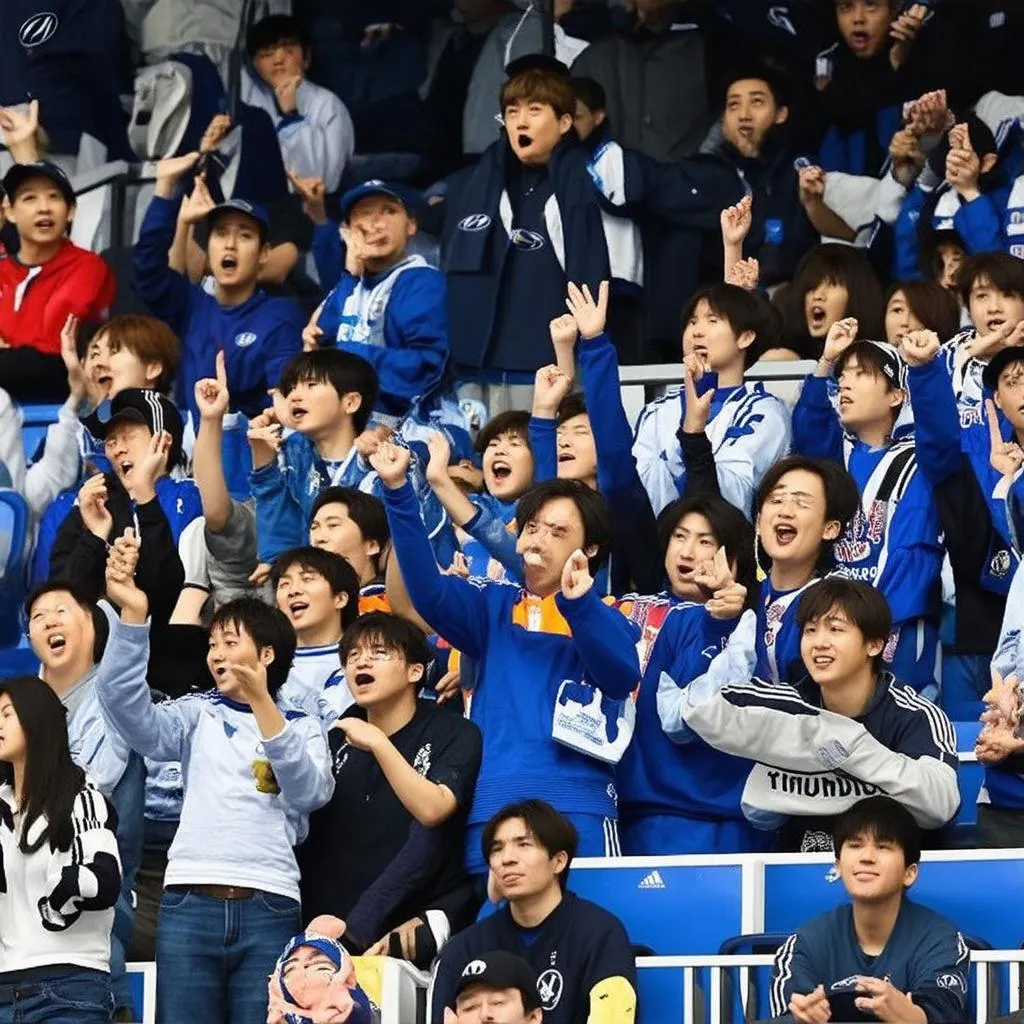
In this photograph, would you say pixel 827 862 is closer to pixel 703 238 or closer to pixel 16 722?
pixel 16 722

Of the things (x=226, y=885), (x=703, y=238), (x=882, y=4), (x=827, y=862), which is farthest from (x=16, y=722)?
(x=882, y=4)

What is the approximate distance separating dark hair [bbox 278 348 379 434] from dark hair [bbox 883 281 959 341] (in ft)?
6.19

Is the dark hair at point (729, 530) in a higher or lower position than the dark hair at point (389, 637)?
higher

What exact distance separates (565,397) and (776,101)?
2.48m

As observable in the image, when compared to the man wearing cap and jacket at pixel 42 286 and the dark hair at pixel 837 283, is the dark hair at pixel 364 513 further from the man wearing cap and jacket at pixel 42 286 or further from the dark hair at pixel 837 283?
the man wearing cap and jacket at pixel 42 286

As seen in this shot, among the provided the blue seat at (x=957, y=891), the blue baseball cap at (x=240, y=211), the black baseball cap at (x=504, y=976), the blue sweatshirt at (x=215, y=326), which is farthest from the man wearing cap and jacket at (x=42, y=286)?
the black baseball cap at (x=504, y=976)

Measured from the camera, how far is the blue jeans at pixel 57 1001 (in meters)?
8.07

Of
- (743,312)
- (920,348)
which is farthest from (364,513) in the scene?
(920,348)

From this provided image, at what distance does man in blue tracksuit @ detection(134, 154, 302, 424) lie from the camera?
12625 millimetres

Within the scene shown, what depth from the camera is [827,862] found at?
8.50m

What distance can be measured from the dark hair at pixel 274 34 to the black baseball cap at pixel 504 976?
754cm

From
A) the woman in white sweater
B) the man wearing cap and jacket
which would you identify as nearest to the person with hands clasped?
the woman in white sweater

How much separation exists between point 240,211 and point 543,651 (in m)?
4.24

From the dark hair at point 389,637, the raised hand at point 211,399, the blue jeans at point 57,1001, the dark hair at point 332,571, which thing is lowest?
the blue jeans at point 57,1001
